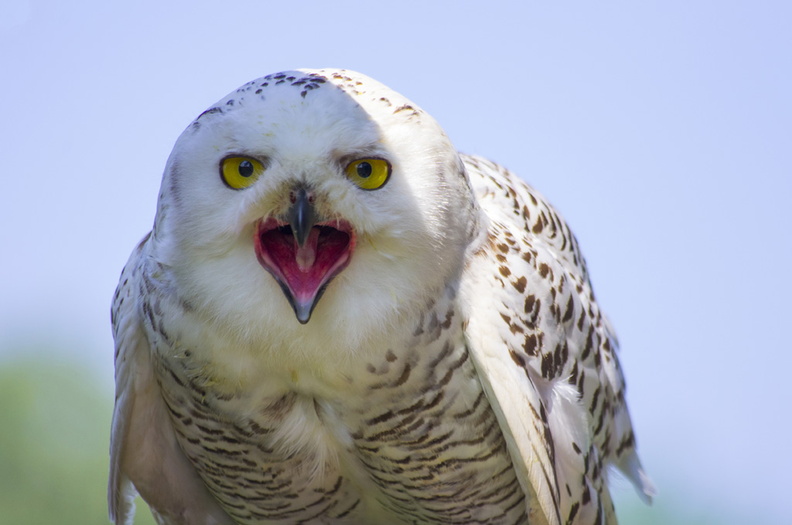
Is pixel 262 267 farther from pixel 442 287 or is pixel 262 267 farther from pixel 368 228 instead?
pixel 442 287

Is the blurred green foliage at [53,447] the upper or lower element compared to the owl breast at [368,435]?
lower

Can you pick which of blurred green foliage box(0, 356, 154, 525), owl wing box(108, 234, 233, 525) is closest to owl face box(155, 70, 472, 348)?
owl wing box(108, 234, 233, 525)

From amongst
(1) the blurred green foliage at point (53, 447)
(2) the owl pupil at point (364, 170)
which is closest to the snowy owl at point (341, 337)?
(2) the owl pupil at point (364, 170)

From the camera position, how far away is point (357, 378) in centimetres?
180

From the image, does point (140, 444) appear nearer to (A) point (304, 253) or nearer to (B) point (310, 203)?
(A) point (304, 253)

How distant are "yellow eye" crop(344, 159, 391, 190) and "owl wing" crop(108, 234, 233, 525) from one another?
24.9 inches

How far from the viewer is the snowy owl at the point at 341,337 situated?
1.64 metres

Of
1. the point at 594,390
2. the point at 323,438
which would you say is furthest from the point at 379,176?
the point at 594,390

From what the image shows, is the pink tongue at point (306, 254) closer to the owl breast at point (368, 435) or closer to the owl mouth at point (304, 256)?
the owl mouth at point (304, 256)

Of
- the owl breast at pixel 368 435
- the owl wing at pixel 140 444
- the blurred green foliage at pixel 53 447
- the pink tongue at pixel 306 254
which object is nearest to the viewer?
the pink tongue at pixel 306 254

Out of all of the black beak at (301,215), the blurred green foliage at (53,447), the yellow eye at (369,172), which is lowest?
the blurred green foliage at (53,447)

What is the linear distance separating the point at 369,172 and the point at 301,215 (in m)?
0.17

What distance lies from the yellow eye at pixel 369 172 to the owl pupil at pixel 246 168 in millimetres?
178

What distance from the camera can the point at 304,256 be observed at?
5.45ft
